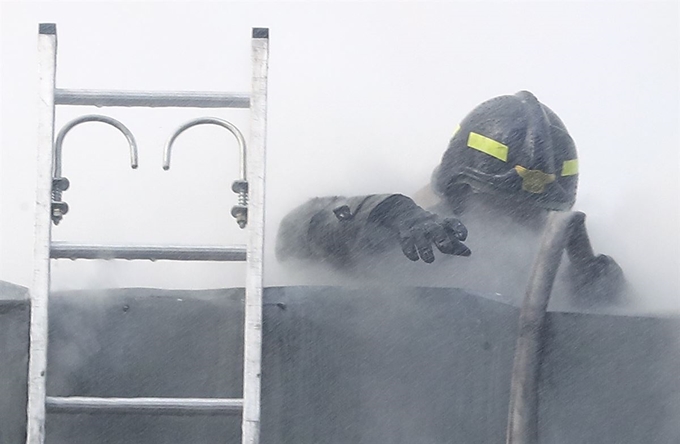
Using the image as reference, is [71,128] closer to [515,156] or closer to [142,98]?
[142,98]

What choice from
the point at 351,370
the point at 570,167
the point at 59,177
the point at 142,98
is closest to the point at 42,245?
the point at 59,177

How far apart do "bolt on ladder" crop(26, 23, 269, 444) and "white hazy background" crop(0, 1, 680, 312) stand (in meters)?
0.74

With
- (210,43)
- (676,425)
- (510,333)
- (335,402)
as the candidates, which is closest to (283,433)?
(335,402)

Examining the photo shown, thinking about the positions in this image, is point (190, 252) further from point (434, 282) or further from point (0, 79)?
point (0, 79)

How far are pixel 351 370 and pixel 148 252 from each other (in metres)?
0.43

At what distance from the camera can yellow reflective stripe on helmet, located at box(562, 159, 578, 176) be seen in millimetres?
2516

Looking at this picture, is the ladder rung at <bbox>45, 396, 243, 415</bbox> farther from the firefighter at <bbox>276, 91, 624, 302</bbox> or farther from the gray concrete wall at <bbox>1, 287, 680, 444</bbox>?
the firefighter at <bbox>276, 91, 624, 302</bbox>

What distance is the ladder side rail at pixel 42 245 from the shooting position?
1712mm

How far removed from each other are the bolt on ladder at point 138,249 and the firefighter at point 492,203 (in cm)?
47

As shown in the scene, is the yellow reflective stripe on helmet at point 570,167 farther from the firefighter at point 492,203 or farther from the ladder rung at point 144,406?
the ladder rung at point 144,406

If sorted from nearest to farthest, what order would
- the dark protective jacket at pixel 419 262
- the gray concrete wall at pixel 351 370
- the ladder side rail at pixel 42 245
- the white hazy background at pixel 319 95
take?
the ladder side rail at pixel 42 245, the gray concrete wall at pixel 351 370, the dark protective jacket at pixel 419 262, the white hazy background at pixel 319 95

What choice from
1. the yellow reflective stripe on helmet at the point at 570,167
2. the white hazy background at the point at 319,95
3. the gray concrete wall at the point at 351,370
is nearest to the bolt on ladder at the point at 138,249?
the gray concrete wall at the point at 351,370

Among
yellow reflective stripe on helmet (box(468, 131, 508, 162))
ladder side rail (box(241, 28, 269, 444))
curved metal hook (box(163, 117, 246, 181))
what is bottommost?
ladder side rail (box(241, 28, 269, 444))

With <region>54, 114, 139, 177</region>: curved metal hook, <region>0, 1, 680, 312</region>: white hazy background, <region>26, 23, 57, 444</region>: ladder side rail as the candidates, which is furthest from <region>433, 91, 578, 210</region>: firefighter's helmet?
<region>26, 23, 57, 444</region>: ladder side rail
